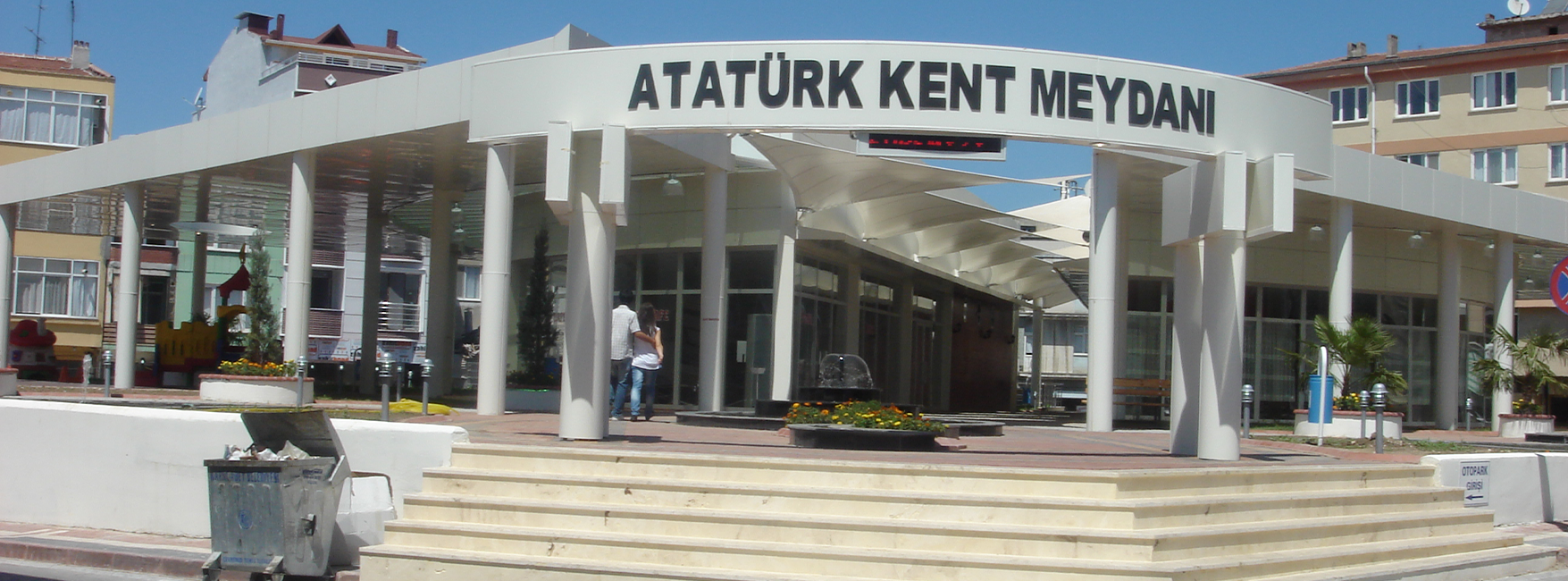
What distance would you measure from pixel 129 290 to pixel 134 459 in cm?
1424

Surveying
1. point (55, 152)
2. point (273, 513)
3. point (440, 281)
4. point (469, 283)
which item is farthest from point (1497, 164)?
point (55, 152)

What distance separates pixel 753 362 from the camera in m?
21.2

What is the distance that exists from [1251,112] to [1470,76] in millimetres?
33456

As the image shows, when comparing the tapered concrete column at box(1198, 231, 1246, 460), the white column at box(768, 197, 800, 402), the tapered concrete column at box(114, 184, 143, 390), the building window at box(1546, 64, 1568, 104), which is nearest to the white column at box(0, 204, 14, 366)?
the tapered concrete column at box(114, 184, 143, 390)

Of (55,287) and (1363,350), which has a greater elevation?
(55,287)

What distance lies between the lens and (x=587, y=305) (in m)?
11.4

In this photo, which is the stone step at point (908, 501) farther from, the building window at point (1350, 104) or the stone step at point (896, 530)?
the building window at point (1350, 104)

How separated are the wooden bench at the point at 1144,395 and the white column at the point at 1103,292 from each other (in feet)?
21.8

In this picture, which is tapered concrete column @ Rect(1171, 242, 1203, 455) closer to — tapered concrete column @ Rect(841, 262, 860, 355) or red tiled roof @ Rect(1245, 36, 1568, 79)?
tapered concrete column @ Rect(841, 262, 860, 355)

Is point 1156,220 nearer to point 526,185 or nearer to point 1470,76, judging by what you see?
point 526,185

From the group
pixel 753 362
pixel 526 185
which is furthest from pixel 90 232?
pixel 753 362

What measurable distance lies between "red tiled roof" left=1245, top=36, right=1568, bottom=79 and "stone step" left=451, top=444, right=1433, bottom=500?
114 feet

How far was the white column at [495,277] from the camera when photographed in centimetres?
1655

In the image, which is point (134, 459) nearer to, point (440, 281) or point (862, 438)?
point (862, 438)
